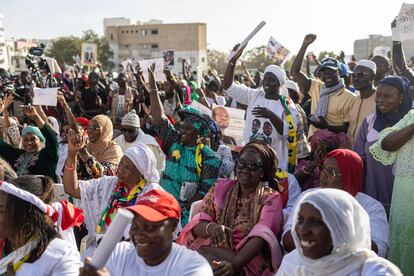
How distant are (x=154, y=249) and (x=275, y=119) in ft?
8.40

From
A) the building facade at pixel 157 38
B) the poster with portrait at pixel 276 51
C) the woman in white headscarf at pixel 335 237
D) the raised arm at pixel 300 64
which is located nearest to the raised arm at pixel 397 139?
the woman in white headscarf at pixel 335 237

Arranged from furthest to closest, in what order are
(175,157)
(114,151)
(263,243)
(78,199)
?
(114,151) → (175,157) → (78,199) → (263,243)

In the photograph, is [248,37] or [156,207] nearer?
[156,207]

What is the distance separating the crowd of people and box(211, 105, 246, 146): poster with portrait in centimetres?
3

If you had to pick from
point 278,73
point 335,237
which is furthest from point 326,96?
point 335,237

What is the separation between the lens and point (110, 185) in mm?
3789

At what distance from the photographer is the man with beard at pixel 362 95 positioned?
4.76 metres

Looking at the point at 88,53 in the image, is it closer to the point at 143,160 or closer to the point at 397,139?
the point at 143,160

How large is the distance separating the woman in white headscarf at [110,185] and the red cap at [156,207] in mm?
1113

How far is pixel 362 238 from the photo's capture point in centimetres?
214

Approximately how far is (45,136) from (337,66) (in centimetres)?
308

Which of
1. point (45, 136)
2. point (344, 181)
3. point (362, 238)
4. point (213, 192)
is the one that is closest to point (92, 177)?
point (45, 136)

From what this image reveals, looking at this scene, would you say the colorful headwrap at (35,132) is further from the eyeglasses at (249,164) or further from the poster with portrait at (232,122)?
the poster with portrait at (232,122)

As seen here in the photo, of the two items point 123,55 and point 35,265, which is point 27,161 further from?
point 123,55
